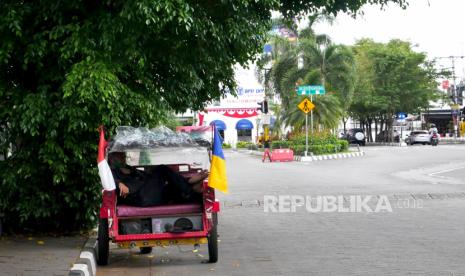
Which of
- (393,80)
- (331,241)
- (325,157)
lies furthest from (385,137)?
(331,241)

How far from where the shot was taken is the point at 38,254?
27.5 feet

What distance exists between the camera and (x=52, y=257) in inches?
321

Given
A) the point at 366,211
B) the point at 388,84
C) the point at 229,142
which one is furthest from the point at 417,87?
the point at 366,211

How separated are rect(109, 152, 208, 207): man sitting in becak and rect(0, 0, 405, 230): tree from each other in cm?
80

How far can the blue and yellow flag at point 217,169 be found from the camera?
7.91 metres

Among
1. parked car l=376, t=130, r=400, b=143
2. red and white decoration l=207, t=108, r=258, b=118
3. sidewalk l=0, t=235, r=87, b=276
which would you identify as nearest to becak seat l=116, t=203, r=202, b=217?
sidewalk l=0, t=235, r=87, b=276

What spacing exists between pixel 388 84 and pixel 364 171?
3927cm

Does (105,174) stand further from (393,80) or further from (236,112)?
(236,112)

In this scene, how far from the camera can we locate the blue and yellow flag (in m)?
7.91

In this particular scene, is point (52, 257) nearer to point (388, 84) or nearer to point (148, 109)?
point (148, 109)

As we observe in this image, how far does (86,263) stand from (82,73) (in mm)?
2281

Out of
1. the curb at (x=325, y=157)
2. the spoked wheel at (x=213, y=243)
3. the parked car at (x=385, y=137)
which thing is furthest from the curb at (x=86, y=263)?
the parked car at (x=385, y=137)

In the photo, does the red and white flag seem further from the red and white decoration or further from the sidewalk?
the red and white decoration

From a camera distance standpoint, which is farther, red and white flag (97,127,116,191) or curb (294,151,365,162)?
curb (294,151,365,162)
